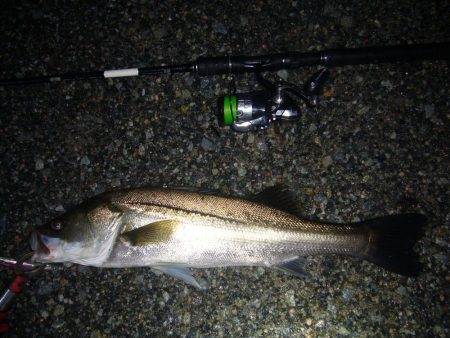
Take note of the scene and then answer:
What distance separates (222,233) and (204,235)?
12 centimetres

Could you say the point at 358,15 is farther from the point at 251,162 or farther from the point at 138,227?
the point at 138,227

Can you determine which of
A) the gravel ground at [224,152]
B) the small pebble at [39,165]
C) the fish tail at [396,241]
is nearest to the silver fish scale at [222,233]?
the fish tail at [396,241]

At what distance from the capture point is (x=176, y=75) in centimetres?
243

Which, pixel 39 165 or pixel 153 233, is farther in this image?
pixel 39 165

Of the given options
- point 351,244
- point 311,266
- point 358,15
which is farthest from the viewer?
point 358,15

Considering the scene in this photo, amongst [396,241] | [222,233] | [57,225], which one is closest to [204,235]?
[222,233]

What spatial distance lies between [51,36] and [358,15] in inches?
98.3

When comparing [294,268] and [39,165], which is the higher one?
[39,165]

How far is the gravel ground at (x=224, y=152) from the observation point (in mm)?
2232

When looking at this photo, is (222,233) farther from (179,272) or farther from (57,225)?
(57,225)

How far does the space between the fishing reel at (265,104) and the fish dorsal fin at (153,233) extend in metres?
0.81

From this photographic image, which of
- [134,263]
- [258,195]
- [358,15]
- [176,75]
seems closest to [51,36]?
[176,75]

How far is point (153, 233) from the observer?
A: 193 centimetres

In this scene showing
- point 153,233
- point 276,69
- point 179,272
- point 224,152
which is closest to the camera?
point 153,233
